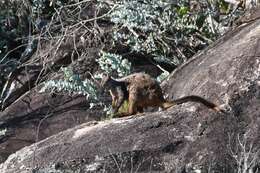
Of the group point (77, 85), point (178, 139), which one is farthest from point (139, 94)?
point (77, 85)

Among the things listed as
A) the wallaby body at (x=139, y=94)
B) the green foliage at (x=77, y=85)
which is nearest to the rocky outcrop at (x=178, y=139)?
the wallaby body at (x=139, y=94)

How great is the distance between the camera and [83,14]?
473 inches

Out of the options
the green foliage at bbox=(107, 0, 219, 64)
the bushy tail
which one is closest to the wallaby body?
the bushy tail

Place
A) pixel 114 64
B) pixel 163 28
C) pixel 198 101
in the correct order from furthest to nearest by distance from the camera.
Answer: pixel 163 28, pixel 114 64, pixel 198 101

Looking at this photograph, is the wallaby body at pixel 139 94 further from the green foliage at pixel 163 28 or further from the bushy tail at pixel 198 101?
the green foliage at pixel 163 28

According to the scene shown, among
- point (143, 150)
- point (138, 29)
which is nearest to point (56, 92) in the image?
point (138, 29)

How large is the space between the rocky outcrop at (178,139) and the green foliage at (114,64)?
8.64ft

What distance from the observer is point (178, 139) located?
21.6 ft

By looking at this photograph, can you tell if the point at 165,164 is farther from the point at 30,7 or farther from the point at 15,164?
the point at 30,7

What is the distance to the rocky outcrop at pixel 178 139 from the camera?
6.43 m

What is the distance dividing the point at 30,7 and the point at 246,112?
621 cm

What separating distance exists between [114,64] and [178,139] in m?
3.61

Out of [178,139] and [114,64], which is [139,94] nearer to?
[178,139]

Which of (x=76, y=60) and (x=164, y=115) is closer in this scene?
(x=164, y=115)
